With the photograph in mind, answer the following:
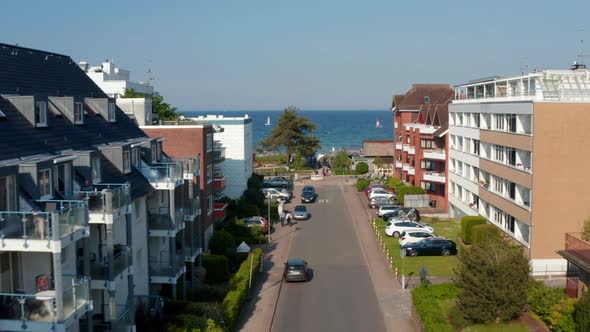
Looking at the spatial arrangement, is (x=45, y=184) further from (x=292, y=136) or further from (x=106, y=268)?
(x=292, y=136)

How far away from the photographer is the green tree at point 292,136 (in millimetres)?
94688

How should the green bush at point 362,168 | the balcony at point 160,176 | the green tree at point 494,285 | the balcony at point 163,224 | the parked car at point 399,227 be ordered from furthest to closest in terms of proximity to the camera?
Answer: the green bush at point 362,168, the parked car at point 399,227, the balcony at point 163,224, the balcony at point 160,176, the green tree at point 494,285

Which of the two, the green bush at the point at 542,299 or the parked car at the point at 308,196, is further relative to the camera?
the parked car at the point at 308,196

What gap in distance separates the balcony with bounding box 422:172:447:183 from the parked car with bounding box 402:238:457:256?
1808 cm

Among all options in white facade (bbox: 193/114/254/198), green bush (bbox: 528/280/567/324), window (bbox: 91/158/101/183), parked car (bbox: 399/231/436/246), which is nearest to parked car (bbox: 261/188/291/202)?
white facade (bbox: 193/114/254/198)

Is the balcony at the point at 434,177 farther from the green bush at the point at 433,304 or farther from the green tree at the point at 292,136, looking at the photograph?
the green tree at the point at 292,136

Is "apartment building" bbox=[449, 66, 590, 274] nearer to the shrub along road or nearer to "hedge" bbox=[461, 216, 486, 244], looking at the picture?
"hedge" bbox=[461, 216, 486, 244]

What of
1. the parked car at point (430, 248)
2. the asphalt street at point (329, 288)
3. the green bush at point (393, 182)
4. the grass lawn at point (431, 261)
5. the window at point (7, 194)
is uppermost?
the window at point (7, 194)

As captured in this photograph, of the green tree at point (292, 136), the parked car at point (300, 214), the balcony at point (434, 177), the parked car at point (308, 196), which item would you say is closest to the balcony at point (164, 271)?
the parked car at point (300, 214)

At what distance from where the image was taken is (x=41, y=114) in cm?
2362

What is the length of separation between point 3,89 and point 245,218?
96.0 feet

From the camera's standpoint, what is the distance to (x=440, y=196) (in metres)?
62.5

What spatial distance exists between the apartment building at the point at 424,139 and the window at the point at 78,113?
3825 cm

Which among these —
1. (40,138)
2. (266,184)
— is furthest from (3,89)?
(266,184)
